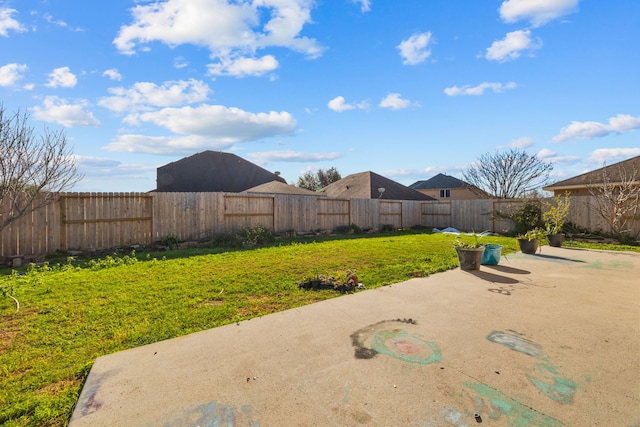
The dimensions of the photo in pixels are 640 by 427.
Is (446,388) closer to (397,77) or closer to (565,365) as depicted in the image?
(565,365)

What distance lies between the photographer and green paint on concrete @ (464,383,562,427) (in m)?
1.61

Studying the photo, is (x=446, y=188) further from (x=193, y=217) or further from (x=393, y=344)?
(x=393, y=344)

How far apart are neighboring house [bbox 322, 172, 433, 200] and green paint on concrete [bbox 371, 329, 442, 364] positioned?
19.2 metres

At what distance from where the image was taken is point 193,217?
30.2ft

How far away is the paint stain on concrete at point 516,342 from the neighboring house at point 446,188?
95.9 ft

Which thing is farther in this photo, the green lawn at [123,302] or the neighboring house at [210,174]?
the neighboring house at [210,174]

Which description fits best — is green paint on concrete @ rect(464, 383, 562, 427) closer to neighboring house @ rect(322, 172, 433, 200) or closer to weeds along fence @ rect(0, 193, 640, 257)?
weeds along fence @ rect(0, 193, 640, 257)

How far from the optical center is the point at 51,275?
525cm

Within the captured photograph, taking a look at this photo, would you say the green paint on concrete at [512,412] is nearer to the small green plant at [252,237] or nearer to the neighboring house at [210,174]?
the small green plant at [252,237]

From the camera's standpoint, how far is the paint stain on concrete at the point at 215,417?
162 cm

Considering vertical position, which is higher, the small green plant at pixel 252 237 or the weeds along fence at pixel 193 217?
the weeds along fence at pixel 193 217

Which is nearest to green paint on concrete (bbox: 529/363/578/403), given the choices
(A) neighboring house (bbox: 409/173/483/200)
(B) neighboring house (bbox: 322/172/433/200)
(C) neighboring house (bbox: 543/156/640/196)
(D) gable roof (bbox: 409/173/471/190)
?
(C) neighboring house (bbox: 543/156/640/196)

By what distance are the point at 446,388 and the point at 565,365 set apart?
1.06m

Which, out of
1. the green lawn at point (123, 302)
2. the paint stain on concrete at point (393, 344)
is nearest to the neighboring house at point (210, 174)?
the green lawn at point (123, 302)
